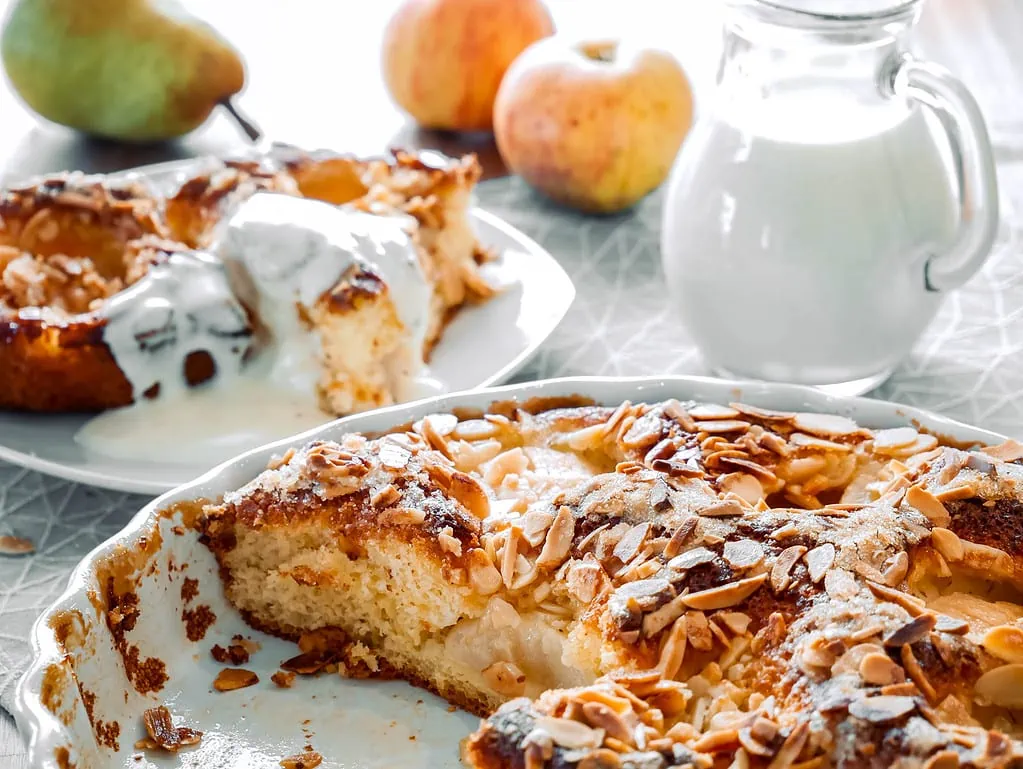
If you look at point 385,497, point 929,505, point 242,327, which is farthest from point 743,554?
point 242,327

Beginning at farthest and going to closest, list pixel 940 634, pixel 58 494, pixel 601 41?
pixel 601 41 < pixel 58 494 < pixel 940 634

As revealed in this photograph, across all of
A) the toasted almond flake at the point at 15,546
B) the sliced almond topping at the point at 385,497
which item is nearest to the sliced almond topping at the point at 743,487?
the sliced almond topping at the point at 385,497

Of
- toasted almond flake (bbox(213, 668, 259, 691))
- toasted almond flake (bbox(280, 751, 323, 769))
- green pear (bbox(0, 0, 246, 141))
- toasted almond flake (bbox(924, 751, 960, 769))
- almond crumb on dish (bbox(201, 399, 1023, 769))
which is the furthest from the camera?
green pear (bbox(0, 0, 246, 141))

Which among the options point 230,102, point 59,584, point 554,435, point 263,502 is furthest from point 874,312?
point 230,102

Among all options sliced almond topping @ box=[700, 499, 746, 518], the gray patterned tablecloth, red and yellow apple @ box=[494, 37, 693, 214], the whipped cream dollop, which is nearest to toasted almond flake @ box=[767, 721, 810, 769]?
sliced almond topping @ box=[700, 499, 746, 518]

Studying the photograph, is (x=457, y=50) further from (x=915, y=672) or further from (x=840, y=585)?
(x=915, y=672)

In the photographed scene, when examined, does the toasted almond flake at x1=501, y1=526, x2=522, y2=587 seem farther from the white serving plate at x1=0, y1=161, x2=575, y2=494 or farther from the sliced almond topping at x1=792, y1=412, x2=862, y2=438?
the white serving plate at x1=0, y1=161, x2=575, y2=494

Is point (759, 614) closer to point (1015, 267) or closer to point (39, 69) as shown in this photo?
point (1015, 267)
